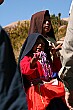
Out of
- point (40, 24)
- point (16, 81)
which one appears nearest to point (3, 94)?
point (16, 81)

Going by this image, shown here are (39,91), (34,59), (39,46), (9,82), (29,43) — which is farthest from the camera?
(29,43)

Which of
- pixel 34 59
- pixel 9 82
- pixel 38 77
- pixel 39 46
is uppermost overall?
Answer: pixel 9 82

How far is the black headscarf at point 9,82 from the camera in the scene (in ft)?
7.72

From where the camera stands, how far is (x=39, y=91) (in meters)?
5.46

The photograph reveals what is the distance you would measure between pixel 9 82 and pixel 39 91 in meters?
3.10

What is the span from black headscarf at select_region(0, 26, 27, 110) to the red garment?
290 centimetres

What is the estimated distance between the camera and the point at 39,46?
558 centimetres

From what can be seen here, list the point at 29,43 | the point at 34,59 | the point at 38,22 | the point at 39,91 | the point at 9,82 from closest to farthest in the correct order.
Answer: the point at 9,82 → the point at 34,59 → the point at 39,91 → the point at 29,43 → the point at 38,22

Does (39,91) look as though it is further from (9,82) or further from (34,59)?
(9,82)

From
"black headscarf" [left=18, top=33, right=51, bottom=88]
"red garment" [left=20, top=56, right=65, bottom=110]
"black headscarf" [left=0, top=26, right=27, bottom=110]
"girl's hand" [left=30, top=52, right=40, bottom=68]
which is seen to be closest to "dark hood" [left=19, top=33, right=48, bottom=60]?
"black headscarf" [left=18, top=33, right=51, bottom=88]

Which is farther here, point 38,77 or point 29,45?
point 29,45

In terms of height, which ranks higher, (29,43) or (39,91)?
(29,43)

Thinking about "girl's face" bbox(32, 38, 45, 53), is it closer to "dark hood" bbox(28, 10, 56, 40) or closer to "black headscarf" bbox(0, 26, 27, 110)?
"dark hood" bbox(28, 10, 56, 40)

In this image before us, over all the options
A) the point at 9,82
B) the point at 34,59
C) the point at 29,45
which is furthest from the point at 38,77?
the point at 9,82
